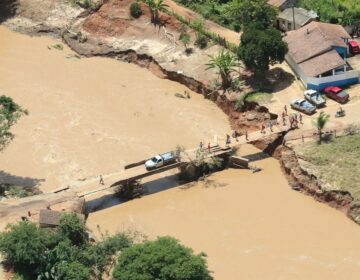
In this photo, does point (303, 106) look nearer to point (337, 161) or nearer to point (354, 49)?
point (337, 161)

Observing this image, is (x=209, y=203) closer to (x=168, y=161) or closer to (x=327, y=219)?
(x=168, y=161)

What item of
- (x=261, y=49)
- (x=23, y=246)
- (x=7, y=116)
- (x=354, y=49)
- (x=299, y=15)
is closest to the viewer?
(x=23, y=246)

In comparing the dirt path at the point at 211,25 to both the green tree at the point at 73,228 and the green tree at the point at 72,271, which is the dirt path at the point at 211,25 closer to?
the green tree at the point at 73,228

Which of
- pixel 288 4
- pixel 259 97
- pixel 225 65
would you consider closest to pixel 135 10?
pixel 288 4

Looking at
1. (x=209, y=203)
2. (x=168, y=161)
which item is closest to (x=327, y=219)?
(x=209, y=203)

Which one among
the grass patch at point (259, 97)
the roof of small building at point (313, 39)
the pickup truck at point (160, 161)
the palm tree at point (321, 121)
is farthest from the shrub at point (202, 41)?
the pickup truck at point (160, 161)

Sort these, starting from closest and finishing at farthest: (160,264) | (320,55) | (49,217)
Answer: (160,264), (49,217), (320,55)
